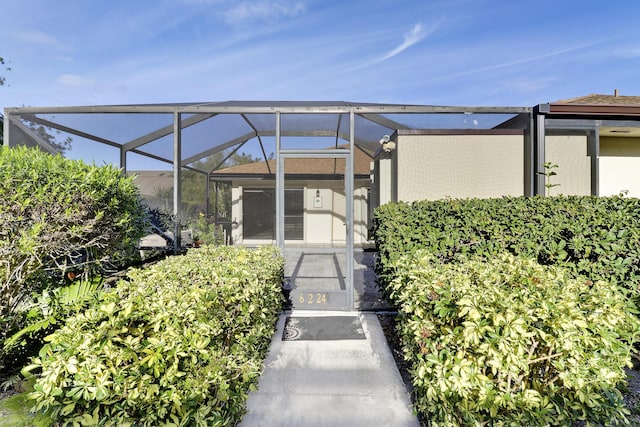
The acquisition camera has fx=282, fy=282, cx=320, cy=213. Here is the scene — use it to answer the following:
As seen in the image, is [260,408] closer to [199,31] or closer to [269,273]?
[269,273]

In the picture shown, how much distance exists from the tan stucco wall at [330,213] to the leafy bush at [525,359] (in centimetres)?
383

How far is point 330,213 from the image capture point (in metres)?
7.41

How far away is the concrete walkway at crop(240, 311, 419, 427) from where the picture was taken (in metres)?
2.32

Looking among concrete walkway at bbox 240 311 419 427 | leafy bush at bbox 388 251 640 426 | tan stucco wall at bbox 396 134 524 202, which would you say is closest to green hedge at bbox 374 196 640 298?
concrete walkway at bbox 240 311 419 427

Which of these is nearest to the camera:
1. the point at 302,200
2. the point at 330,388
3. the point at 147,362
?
the point at 147,362

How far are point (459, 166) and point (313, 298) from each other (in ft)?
11.5

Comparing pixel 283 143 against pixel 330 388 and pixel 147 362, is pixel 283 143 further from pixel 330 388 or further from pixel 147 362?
pixel 147 362

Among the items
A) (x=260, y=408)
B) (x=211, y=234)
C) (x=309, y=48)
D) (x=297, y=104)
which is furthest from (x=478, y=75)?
(x=260, y=408)

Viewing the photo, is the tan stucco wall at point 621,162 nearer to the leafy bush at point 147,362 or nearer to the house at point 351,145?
the house at point 351,145

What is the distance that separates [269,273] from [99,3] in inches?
328

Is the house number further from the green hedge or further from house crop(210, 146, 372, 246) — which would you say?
the green hedge

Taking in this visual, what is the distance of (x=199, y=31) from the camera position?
817cm

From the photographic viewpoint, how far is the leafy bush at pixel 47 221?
271 centimetres

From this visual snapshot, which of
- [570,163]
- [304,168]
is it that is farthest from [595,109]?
[304,168]
